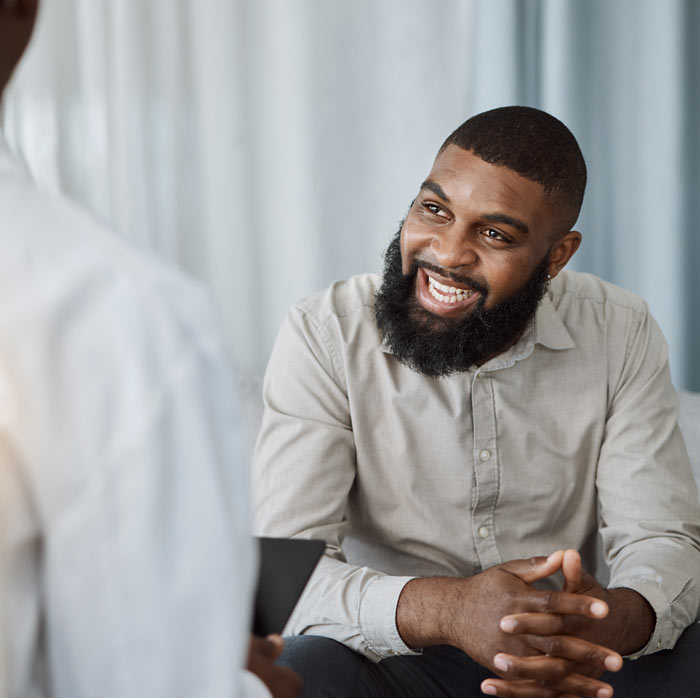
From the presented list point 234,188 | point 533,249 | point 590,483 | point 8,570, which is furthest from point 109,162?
point 8,570

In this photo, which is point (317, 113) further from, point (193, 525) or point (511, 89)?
point (193, 525)

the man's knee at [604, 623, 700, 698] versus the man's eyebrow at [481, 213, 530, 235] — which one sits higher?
the man's eyebrow at [481, 213, 530, 235]

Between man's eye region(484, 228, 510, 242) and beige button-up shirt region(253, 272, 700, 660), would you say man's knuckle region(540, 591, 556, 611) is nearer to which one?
beige button-up shirt region(253, 272, 700, 660)

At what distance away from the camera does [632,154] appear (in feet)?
8.13

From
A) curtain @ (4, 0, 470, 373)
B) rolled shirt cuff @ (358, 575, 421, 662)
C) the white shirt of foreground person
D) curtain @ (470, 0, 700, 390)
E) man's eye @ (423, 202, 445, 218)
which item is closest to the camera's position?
the white shirt of foreground person

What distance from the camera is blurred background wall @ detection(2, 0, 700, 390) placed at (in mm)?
2461

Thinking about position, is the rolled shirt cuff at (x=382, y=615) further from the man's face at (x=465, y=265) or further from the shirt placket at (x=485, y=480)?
the man's face at (x=465, y=265)

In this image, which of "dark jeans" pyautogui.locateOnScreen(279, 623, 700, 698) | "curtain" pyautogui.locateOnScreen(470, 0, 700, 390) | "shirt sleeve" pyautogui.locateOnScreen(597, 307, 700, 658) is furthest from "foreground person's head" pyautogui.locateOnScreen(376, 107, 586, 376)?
"curtain" pyautogui.locateOnScreen(470, 0, 700, 390)

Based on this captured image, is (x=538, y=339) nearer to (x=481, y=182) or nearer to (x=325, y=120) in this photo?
(x=481, y=182)

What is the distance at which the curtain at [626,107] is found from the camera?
7.97 ft

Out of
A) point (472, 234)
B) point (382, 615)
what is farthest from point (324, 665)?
point (472, 234)

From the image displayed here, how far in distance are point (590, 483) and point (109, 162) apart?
1.72 meters

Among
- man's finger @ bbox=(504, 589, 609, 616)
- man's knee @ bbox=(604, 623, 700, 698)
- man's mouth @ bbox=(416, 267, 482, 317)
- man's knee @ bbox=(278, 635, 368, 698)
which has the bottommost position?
man's knee @ bbox=(604, 623, 700, 698)

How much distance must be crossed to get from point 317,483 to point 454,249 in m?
0.52
